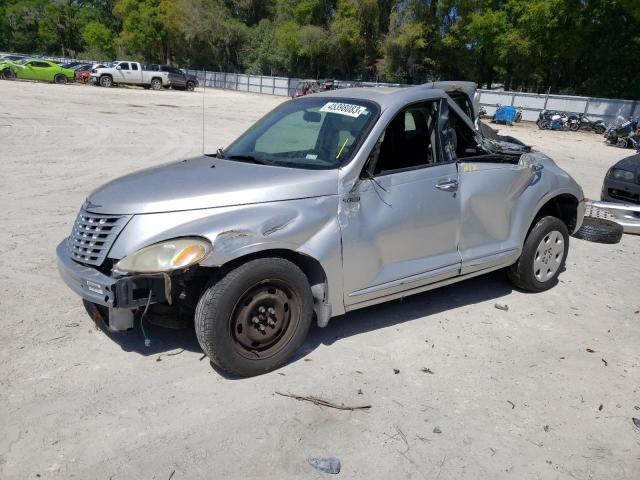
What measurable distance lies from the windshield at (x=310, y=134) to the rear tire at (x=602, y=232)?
4.54m

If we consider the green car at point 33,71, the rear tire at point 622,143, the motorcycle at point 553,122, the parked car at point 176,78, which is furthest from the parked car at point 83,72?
the rear tire at point 622,143

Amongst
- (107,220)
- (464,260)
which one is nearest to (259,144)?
(107,220)

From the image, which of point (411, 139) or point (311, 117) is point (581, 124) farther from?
point (311, 117)

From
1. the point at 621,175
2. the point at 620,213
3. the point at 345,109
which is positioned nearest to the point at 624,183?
the point at 621,175

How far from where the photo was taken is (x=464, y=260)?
4730 mm

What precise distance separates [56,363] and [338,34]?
51756 mm

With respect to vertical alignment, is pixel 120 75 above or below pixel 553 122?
below

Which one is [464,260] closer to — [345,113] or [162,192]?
[345,113]

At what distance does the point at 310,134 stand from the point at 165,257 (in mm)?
1698

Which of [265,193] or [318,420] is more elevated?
[265,193]

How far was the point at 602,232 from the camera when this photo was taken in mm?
7465

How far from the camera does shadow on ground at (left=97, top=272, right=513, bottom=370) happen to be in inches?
166

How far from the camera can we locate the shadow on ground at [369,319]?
13.8ft

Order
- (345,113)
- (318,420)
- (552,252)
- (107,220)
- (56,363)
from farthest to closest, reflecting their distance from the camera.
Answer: (552,252)
(345,113)
(56,363)
(107,220)
(318,420)
